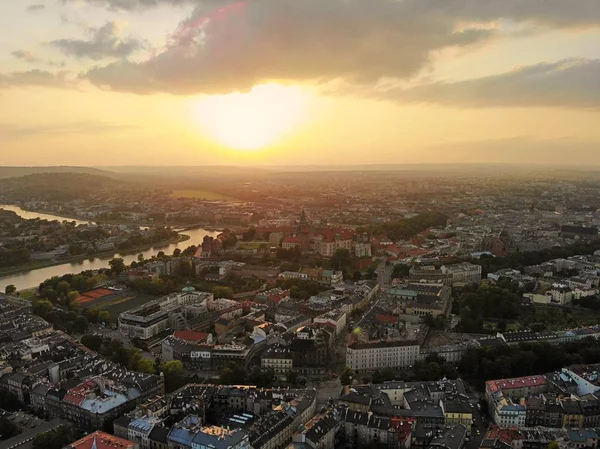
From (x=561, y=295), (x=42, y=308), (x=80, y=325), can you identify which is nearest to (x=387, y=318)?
(x=561, y=295)

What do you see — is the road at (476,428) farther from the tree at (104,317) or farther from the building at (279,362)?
the tree at (104,317)

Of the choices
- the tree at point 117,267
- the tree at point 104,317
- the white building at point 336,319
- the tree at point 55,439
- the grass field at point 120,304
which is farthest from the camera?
the tree at point 117,267

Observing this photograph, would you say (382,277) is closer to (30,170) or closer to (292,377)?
(292,377)

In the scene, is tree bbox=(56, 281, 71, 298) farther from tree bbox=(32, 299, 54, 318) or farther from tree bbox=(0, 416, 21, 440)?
tree bbox=(0, 416, 21, 440)

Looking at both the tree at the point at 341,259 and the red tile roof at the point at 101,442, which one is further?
the tree at the point at 341,259

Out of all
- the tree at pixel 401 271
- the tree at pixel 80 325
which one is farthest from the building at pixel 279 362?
the tree at pixel 401 271

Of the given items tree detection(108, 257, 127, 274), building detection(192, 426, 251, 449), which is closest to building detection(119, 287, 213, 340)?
tree detection(108, 257, 127, 274)

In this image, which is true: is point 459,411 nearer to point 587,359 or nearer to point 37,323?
point 587,359
